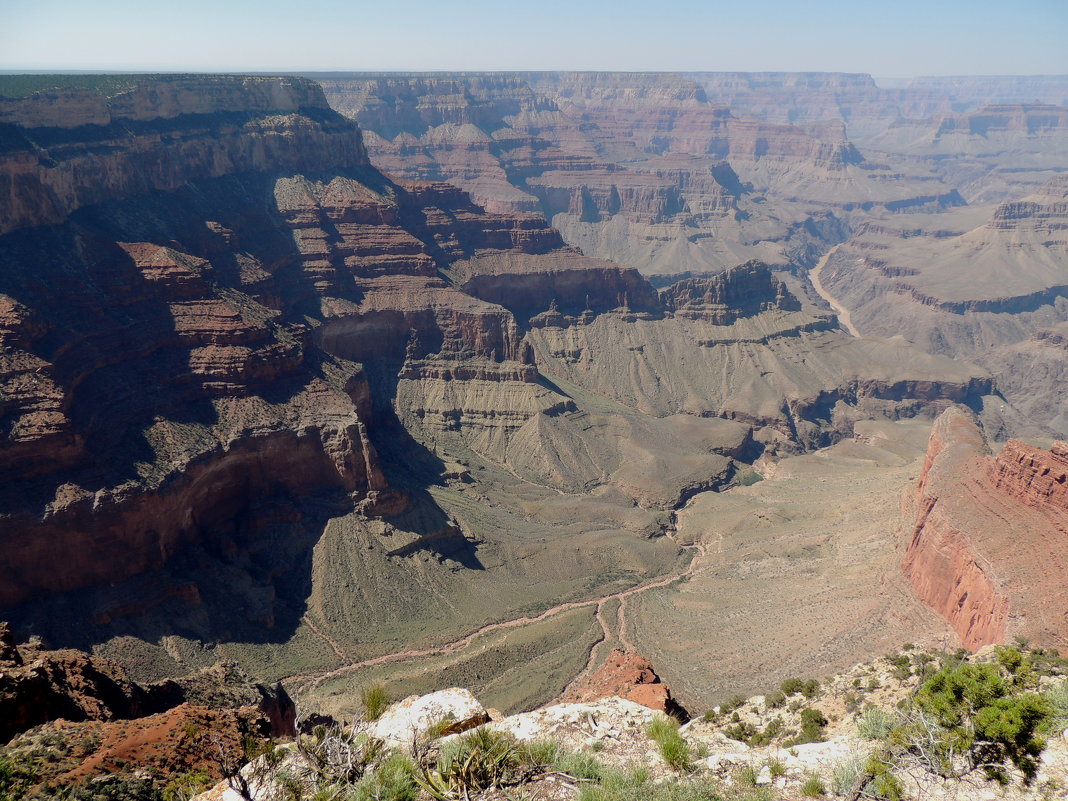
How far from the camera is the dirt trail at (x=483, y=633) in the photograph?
5359 cm

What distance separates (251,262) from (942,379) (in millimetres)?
105211

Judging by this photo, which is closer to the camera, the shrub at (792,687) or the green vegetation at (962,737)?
the green vegetation at (962,737)

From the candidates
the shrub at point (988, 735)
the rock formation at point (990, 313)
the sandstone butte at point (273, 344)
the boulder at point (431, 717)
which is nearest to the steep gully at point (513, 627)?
the sandstone butte at point (273, 344)

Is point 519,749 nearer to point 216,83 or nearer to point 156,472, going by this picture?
point 156,472

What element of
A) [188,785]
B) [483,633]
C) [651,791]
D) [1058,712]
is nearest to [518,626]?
[483,633]

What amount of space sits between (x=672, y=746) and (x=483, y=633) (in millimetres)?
39452

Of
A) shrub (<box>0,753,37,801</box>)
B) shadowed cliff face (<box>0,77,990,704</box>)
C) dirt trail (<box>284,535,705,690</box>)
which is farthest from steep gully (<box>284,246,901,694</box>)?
shrub (<box>0,753,37,801</box>)

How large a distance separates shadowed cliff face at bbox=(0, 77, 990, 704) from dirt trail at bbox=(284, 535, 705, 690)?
0.93 m

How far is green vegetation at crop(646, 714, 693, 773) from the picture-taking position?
22266 millimetres

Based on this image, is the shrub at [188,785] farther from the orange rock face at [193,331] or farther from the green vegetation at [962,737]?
the orange rock face at [193,331]

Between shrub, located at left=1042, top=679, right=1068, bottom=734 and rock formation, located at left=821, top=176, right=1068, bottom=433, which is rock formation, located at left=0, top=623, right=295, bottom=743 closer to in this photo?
shrub, located at left=1042, top=679, right=1068, bottom=734

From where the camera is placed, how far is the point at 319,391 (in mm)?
69375

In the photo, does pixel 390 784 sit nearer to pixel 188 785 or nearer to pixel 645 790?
pixel 645 790

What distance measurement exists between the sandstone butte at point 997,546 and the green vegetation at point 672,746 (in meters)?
25.9
